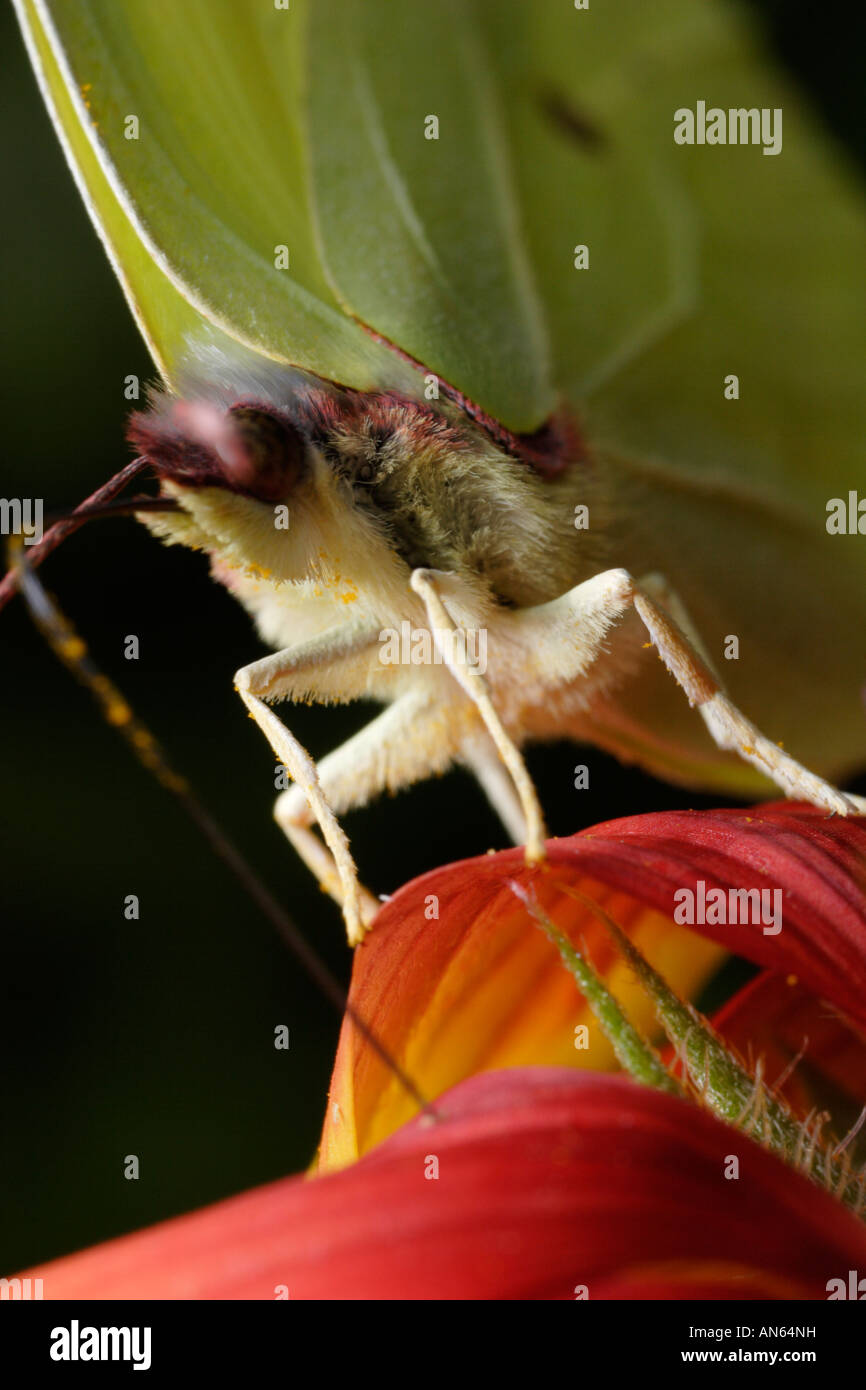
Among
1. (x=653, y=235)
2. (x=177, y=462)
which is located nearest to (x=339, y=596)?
(x=177, y=462)

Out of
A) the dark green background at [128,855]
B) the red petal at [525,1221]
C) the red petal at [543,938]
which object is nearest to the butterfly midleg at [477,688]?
the red petal at [543,938]

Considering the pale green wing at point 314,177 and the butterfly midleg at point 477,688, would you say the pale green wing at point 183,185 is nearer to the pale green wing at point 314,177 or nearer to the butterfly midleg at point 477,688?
the pale green wing at point 314,177

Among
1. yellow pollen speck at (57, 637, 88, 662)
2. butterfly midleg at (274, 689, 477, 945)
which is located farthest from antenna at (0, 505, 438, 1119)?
butterfly midleg at (274, 689, 477, 945)

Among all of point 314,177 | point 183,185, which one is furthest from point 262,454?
point 314,177


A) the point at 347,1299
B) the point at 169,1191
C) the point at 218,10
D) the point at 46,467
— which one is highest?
the point at 218,10

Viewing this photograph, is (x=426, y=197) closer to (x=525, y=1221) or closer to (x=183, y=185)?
(x=183, y=185)

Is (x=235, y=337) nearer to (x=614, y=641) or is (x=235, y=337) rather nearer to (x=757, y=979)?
(x=614, y=641)
